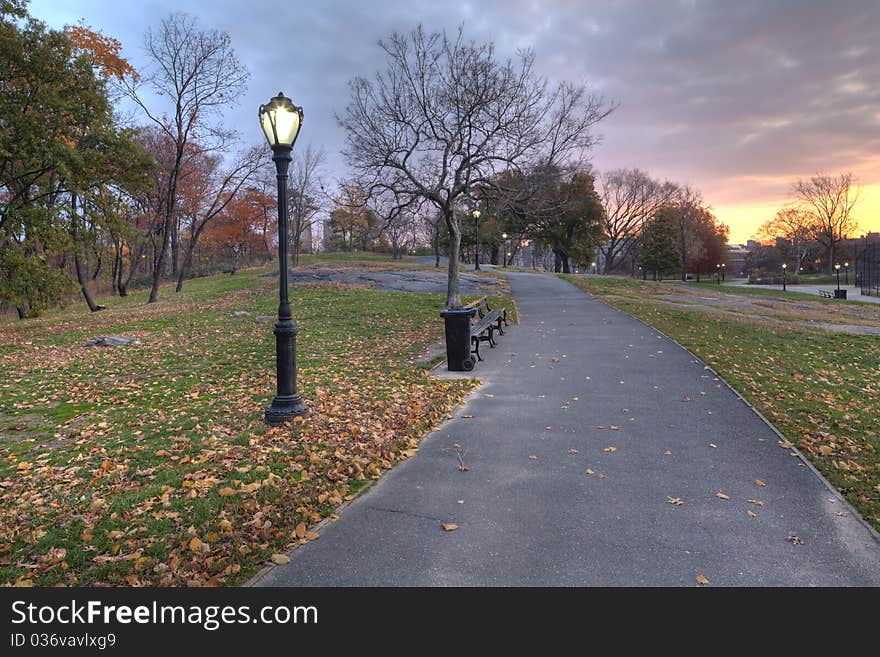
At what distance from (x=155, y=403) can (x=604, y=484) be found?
6.53 m

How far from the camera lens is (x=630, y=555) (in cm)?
340

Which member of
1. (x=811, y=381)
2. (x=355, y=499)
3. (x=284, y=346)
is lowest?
(x=355, y=499)

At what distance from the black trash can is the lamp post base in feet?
12.4

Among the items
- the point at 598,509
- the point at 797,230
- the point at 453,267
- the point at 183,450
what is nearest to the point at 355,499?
the point at 598,509

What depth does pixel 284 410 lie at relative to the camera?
6.37 m

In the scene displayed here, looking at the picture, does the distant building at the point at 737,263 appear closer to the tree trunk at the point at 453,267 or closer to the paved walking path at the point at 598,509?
the tree trunk at the point at 453,267

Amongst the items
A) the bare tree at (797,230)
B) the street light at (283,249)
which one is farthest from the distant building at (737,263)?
the street light at (283,249)

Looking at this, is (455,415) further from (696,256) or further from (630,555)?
(696,256)

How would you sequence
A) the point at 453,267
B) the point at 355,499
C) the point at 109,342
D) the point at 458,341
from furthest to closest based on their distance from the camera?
the point at 453,267, the point at 109,342, the point at 458,341, the point at 355,499

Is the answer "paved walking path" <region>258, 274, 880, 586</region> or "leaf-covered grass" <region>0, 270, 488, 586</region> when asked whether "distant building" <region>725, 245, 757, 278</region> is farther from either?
"leaf-covered grass" <region>0, 270, 488, 586</region>

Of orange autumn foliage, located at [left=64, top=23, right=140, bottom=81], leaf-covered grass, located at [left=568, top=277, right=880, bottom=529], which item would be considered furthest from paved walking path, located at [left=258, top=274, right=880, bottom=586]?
orange autumn foliage, located at [left=64, top=23, right=140, bottom=81]

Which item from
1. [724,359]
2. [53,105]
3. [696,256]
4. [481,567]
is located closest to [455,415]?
[481,567]

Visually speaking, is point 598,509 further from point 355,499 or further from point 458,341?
point 458,341

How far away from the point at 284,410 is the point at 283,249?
2058mm
